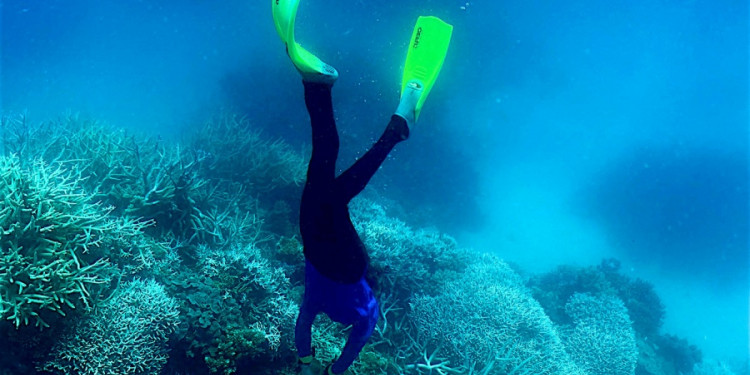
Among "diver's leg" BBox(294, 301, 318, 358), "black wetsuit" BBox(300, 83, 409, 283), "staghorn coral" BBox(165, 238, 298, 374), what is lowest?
"staghorn coral" BBox(165, 238, 298, 374)

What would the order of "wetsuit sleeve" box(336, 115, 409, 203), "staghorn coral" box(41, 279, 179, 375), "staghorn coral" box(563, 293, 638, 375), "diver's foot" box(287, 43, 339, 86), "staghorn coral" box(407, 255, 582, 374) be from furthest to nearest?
"staghorn coral" box(563, 293, 638, 375), "staghorn coral" box(407, 255, 582, 374), "staghorn coral" box(41, 279, 179, 375), "wetsuit sleeve" box(336, 115, 409, 203), "diver's foot" box(287, 43, 339, 86)

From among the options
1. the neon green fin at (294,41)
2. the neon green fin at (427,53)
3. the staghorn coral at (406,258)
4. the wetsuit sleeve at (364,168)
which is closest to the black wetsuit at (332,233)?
the wetsuit sleeve at (364,168)

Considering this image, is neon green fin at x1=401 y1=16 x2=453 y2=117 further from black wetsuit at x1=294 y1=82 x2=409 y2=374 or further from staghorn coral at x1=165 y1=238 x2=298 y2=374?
staghorn coral at x1=165 y1=238 x2=298 y2=374

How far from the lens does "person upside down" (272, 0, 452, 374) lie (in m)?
3.07

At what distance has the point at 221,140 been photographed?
9.37 metres

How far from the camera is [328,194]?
3.08 meters

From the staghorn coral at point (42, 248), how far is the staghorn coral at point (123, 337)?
249 millimetres

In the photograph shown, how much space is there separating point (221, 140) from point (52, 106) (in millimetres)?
20015

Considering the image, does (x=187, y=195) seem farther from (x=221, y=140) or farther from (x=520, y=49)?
(x=520, y=49)

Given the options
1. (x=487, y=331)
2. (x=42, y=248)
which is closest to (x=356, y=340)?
(x=42, y=248)

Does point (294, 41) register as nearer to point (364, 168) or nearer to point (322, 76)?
point (322, 76)

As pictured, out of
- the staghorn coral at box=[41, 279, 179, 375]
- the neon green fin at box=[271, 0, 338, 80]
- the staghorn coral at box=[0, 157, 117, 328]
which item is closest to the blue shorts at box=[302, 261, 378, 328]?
the staghorn coral at box=[41, 279, 179, 375]

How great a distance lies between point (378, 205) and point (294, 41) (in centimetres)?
787

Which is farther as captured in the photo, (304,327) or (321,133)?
(304,327)
